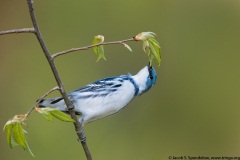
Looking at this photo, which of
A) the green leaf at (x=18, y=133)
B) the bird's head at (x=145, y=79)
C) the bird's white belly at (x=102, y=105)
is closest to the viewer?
the green leaf at (x=18, y=133)

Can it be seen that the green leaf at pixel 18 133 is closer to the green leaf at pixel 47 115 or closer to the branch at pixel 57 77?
the green leaf at pixel 47 115

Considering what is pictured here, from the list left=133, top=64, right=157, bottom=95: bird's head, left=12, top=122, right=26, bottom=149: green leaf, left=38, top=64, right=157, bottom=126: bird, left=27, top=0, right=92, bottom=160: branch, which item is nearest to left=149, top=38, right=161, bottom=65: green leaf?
left=27, top=0, right=92, bottom=160: branch

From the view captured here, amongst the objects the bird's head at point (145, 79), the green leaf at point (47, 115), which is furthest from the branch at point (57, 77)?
the bird's head at point (145, 79)

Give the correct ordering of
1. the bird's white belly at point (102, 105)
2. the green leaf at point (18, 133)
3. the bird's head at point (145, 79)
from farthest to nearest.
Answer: the bird's head at point (145, 79), the bird's white belly at point (102, 105), the green leaf at point (18, 133)

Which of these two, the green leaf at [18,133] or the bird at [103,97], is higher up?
the green leaf at [18,133]

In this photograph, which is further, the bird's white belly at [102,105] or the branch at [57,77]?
the bird's white belly at [102,105]

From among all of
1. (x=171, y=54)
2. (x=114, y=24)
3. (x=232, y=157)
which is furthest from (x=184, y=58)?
(x=232, y=157)

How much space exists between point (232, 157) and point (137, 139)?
2.40 feet

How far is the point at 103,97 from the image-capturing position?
236cm

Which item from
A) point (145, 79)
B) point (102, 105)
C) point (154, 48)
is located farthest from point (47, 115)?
point (145, 79)

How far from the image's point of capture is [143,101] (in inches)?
158

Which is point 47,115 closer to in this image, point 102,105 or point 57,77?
point 57,77

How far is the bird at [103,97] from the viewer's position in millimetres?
2295

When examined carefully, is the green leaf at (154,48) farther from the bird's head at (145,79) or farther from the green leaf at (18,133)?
the bird's head at (145,79)
